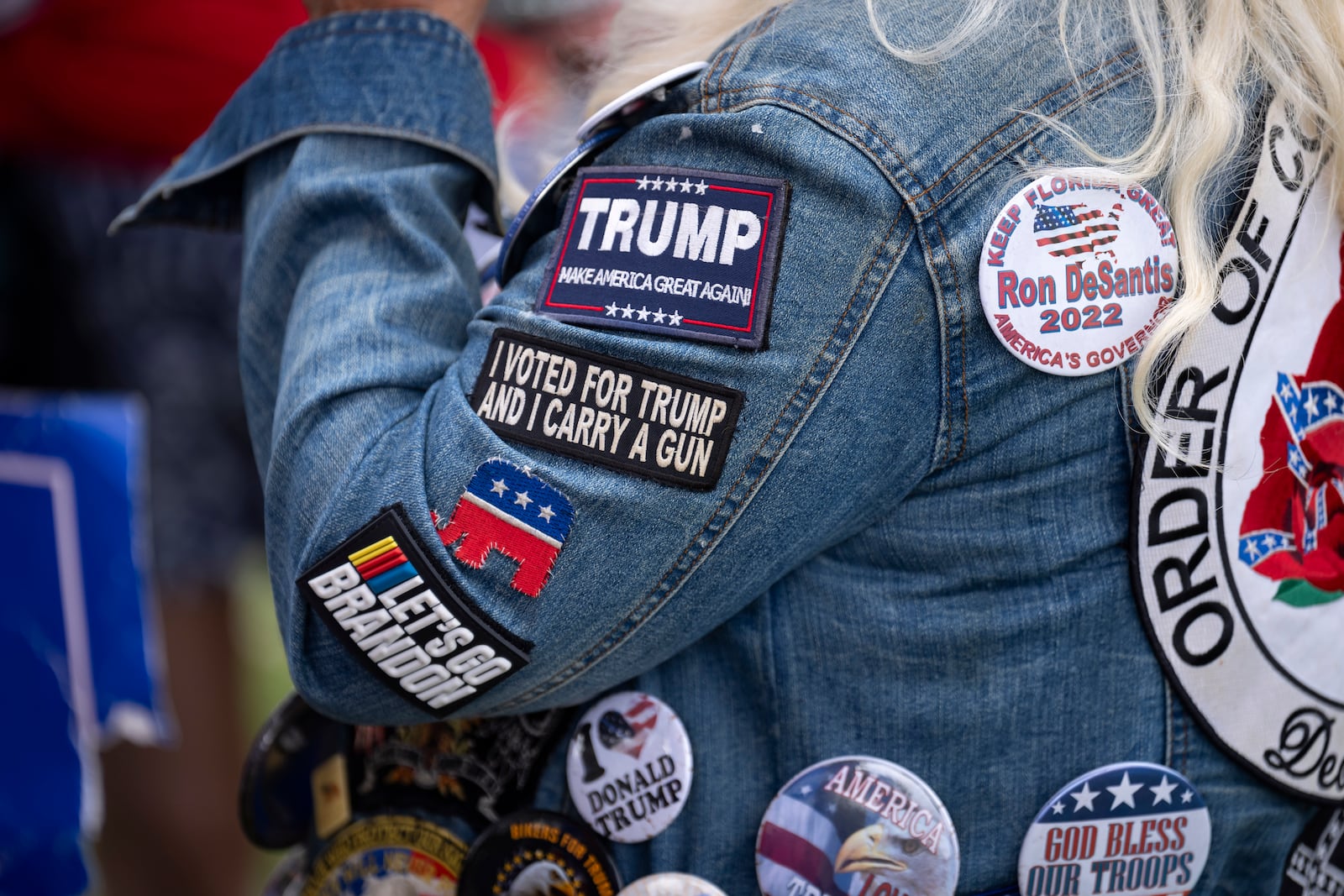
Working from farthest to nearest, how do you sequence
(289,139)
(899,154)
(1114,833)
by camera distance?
1. (289,139)
2. (1114,833)
3. (899,154)

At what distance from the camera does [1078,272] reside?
772mm

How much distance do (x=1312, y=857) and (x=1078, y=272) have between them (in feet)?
1.73

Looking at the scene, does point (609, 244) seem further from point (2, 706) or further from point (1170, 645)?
point (2, 706)

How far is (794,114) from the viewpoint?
763 millimetres

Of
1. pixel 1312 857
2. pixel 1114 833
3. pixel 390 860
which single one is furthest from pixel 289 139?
pixel 1312 857

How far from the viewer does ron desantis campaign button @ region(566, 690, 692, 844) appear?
2.95ft

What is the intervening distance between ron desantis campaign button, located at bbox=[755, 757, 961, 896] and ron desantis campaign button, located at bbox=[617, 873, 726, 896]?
0.07m

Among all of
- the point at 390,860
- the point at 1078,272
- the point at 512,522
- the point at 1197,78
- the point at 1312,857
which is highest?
the point at 1197,78

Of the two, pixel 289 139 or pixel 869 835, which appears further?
pixel 289 139

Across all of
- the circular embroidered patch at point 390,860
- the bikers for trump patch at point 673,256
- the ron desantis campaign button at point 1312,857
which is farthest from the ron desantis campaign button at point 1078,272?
the circular embroidered patch at point 390,860

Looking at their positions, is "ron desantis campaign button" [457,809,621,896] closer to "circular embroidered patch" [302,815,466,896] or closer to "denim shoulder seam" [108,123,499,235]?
"circular embroidered patch" [302,815,466,896]

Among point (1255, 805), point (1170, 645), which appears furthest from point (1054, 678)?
point (1255, 805)

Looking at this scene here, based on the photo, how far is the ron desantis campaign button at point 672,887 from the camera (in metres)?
0.89

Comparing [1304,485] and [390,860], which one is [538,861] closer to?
[390,860]
